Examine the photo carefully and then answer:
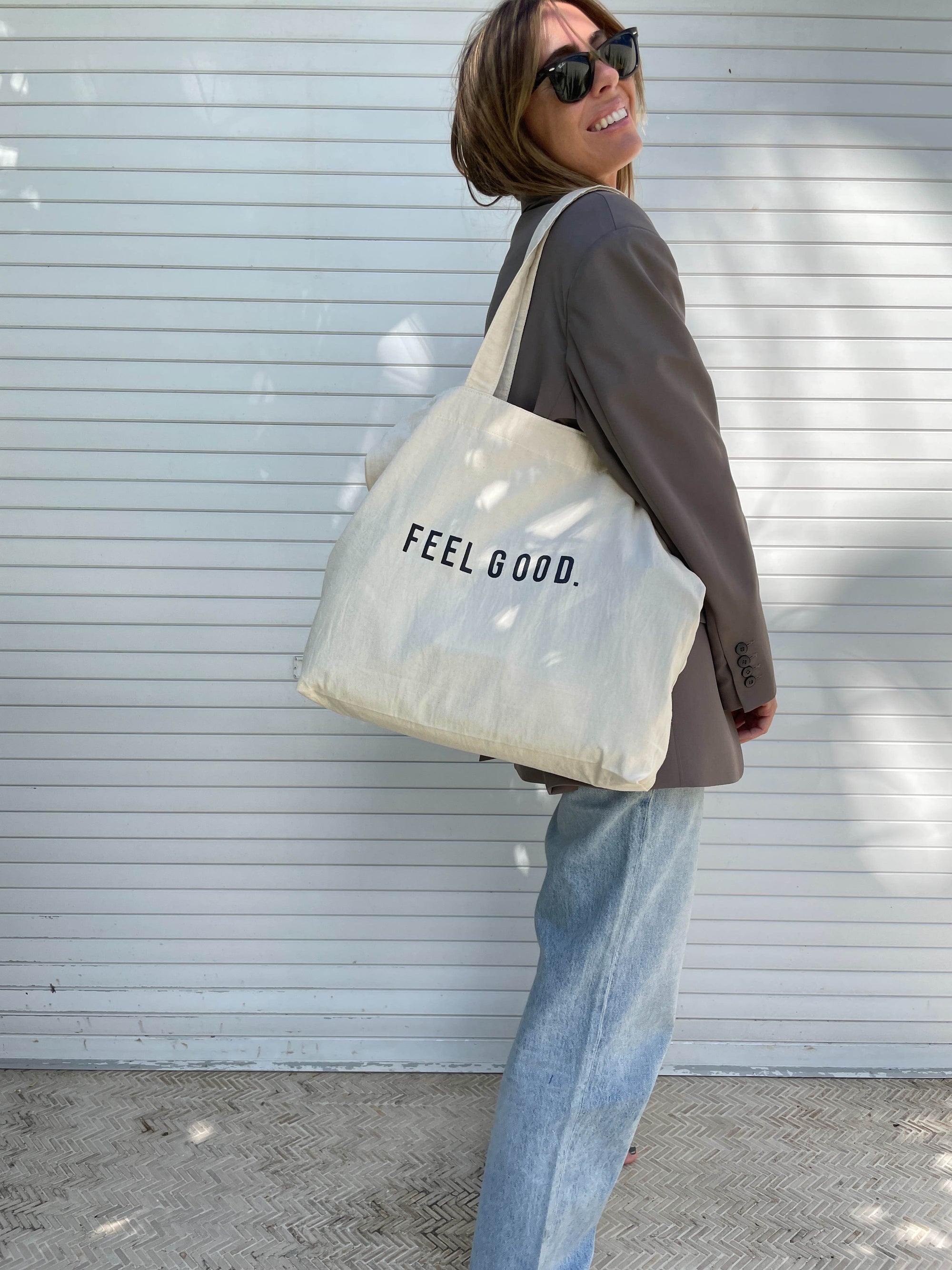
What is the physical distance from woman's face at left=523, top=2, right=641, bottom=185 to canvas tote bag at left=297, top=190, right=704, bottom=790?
179 mm

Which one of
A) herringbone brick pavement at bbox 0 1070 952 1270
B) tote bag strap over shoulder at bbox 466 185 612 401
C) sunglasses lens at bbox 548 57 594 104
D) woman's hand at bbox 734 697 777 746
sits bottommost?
herringbone brick pavement at bbox 0 1070 952 1270

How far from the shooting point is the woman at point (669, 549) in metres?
1.35

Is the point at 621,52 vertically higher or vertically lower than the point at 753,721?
higher

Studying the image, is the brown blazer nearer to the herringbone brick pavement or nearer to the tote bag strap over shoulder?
the tote bag strap over shoulder

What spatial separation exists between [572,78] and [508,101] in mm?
102

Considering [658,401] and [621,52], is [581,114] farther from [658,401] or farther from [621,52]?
[658,401]

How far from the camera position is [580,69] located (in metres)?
1.45

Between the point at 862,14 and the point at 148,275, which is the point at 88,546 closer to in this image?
the point at 148,275

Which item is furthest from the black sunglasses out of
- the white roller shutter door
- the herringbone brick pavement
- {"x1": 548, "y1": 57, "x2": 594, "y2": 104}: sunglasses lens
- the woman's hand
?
the herringbone brick pavement

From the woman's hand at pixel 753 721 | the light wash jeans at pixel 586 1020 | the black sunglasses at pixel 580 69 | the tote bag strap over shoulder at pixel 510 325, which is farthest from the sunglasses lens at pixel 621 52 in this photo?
the light wash jeans at pixel 586 1020

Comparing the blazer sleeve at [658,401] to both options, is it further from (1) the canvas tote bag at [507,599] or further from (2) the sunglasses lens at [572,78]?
(2) the sunglasses lens at [572,78]

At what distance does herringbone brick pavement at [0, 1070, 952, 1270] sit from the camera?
197cm

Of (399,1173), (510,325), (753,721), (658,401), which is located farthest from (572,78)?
(399,1173)

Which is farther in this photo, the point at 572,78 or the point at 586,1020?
the point at 586,1020
